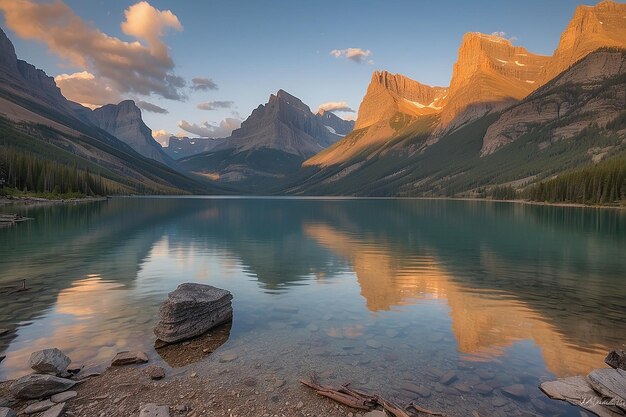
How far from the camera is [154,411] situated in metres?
13.7

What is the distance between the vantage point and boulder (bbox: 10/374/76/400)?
14.9 m

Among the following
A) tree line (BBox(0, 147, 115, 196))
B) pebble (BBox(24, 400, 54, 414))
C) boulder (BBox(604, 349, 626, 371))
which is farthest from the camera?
tree line (BBox(0, 147, 115, 196))

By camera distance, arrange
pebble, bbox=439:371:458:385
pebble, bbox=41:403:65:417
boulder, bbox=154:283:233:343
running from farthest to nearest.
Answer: boulder, bbox=154:283:233:343, pebble, bbox=439:371:458:385, pebble, bbox=41:403:65:417

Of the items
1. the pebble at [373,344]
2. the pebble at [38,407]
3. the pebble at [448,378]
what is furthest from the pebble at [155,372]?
the pebble at [448,378]

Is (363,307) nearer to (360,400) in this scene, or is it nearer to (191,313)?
(191,313)

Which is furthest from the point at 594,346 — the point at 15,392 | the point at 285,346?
the point at 15,392

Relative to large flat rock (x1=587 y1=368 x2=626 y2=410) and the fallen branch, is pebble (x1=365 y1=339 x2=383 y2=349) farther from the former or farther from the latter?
large flat rock (x1=587 y1=368 x2=626 y2=410)

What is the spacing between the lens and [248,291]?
34.2 m

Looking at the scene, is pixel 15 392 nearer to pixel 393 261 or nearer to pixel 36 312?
pixel 36 312

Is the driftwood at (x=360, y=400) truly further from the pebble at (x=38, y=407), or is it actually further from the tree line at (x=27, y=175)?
the tree line at (x=27, y=175)

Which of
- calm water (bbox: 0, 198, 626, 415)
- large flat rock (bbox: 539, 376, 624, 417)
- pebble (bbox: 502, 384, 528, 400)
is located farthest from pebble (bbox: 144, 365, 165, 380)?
large flat rock (bbox: 539, 376, 624, 417)

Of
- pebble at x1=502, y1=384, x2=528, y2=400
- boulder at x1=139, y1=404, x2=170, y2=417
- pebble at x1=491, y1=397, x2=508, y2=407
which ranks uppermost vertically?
boulder at x1=139, y1=404, x2=170, y2=417

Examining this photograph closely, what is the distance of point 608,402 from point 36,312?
1281 inches

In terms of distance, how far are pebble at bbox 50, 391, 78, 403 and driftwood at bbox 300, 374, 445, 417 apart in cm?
954
